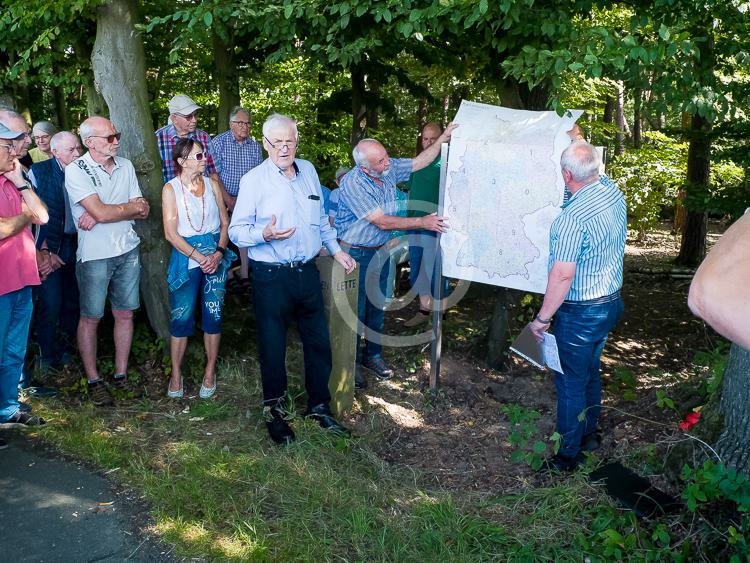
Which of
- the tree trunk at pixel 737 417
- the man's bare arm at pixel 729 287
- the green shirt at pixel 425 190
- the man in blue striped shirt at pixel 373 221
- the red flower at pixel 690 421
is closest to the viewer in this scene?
the man's bare arm at pixel 729 287

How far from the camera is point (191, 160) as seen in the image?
530 centimetres

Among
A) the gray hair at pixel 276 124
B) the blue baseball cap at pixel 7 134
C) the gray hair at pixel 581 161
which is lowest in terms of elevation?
the gray hair at pixel 581 161

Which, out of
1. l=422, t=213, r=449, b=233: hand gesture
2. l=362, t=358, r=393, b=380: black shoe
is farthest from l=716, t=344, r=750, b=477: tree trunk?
l=362, t=358, r=393, b=380: black shoe

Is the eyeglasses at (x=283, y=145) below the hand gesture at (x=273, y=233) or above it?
above

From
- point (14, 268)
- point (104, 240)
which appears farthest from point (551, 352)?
point (14, 268)

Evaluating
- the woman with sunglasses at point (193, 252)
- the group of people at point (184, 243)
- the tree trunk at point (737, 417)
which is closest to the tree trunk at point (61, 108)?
the group of people at point (184, 243)

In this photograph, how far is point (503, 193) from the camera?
525 centimetres

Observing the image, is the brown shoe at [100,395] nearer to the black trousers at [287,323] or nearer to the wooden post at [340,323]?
the black trousers at [287,323]

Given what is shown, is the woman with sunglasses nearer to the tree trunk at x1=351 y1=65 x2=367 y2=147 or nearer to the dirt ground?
the dirt ground

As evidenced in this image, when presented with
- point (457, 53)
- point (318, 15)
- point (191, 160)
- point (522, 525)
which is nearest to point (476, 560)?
point (522, 525)

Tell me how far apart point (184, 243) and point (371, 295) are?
1.73 m

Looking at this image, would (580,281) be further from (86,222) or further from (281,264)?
(86,222)

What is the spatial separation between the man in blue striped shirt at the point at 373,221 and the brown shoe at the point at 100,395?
6.55 ft

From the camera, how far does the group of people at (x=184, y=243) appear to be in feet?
15.9
